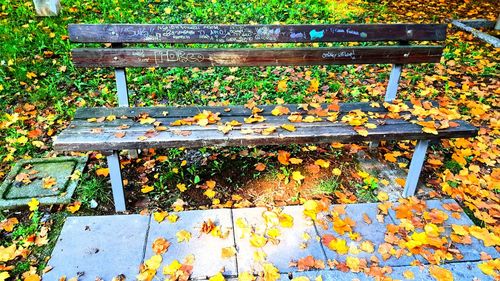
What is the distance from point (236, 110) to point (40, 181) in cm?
164

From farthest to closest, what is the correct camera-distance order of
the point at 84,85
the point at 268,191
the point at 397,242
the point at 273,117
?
the point at 84,85
the point at 268,191
the point at 273,117
the point at 397,242

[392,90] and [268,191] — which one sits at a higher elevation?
[392,90]

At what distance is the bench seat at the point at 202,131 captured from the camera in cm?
242

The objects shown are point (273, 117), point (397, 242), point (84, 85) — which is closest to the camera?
point (397, 242)

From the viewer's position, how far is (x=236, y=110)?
290 cm

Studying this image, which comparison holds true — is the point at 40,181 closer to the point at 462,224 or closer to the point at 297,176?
the point at 297,176

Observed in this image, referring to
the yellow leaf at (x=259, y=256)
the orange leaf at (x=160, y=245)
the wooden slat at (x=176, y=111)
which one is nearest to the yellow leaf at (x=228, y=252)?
the yellow leaf at (x=259, y=256)

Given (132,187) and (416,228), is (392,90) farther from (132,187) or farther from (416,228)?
(132,187)

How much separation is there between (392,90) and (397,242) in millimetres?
1402

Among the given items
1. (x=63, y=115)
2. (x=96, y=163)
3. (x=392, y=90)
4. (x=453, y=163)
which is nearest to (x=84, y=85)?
(x=63, y=115)

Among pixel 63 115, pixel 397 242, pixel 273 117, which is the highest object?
pixel 273 117

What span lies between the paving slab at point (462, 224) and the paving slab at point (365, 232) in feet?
0.42

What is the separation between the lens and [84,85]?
425 cm

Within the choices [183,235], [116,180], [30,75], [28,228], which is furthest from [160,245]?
[30,75]
